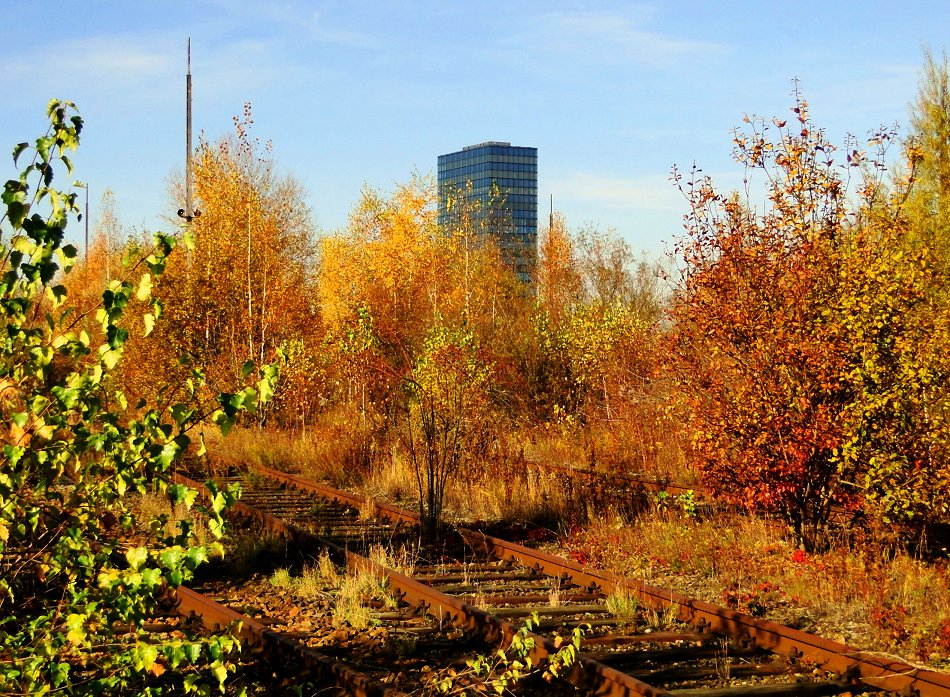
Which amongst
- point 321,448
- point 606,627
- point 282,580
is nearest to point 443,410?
point 321,448

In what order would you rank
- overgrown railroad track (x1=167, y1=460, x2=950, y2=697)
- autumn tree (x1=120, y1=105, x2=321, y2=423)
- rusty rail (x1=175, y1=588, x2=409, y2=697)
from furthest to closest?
autumn tree (x1=120, y1=105, x2=321, y2=423) → overgrown railroad track (x1=167, y1=460, x2=950, y2=697) → rusty rail (x1=175, y1=588, x2=409, y2=697)

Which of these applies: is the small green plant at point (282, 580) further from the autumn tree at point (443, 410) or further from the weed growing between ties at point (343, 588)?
the autumn tree at point (443, 410)

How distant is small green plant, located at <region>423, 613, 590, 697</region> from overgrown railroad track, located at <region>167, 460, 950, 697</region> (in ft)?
0.79

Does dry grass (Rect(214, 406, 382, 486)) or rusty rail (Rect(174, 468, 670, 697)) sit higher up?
dry grass (Rect(214, 406, 382, 486))

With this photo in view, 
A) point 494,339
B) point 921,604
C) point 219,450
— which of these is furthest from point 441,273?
point 921,604

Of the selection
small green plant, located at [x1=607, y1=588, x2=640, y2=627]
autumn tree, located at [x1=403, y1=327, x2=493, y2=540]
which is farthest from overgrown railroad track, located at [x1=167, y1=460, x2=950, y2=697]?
autumn tree, located at [x1=403, y1=327, x2=493, y2=540]

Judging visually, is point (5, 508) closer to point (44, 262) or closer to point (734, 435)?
point (44, 262)

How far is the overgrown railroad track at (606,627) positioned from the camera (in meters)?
6.86

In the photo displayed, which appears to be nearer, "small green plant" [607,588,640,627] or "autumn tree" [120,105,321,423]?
"small green plant" [607,588,640,627]

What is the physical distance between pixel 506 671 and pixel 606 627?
286cm

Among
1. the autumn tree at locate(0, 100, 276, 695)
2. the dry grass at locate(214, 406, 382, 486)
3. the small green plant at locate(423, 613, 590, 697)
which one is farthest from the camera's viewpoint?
the dry grass at locate(214, 406, 382, 486)

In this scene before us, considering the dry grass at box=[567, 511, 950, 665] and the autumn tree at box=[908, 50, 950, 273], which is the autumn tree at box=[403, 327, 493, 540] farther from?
the autumn tree at box=[908, 50, 950, 273]

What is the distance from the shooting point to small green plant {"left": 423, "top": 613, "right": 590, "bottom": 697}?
5.67 m

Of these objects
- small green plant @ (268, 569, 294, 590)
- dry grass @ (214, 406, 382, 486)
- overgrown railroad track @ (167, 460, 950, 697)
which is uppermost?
dry grass @ (214, 406, 382, 486)
